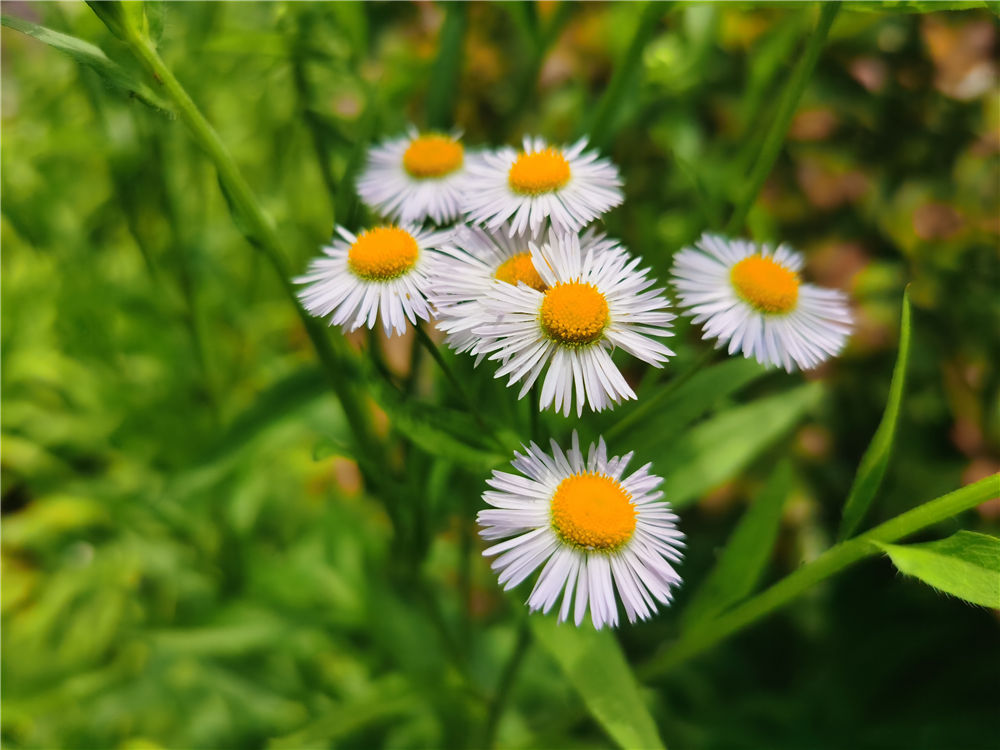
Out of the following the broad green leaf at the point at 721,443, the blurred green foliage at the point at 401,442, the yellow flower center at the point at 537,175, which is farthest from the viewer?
the blurred green foliage at the point at 401,442

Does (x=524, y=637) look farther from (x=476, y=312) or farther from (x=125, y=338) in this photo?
(x=125, y=338)

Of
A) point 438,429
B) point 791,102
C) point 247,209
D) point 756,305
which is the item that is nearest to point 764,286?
point 756,305

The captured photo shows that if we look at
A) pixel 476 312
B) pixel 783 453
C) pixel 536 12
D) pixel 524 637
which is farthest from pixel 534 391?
pixel 783 453

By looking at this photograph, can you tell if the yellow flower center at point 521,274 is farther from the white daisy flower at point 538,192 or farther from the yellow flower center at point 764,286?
the yellow flower center at point 764,286

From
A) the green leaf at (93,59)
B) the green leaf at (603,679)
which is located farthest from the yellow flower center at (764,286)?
the green leaf at (93,59)

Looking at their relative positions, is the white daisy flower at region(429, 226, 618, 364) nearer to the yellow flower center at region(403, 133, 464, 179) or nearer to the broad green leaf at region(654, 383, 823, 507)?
the yellow flower center at region(403, 133, 464, 179)

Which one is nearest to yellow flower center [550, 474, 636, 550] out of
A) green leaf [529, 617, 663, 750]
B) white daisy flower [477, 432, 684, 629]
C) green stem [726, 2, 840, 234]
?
white daisy flower [477, 432, 684, 629]
